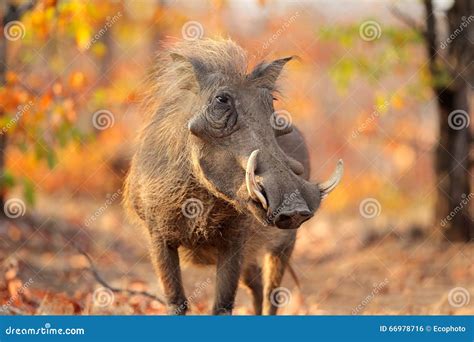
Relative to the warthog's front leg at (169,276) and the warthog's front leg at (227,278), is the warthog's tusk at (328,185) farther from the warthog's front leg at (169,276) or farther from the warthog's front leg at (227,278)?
the warthog's front leg at (169,276)

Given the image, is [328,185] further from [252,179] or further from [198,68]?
[198,68]

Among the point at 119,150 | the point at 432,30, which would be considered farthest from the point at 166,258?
the point at 119,150

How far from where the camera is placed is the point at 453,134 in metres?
10.4

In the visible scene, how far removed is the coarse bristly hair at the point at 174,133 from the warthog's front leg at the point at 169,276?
0.19 meters

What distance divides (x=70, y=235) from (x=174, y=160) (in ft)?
18.1

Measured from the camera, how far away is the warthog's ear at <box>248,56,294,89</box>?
5.19m

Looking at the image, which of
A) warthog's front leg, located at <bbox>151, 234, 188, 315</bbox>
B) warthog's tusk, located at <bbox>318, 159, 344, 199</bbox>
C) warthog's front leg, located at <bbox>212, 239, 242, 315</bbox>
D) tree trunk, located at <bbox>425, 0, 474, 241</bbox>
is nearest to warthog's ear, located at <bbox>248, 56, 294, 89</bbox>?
warthog's tusk, located at <bbox>318, 159, 344, 199</bbox>

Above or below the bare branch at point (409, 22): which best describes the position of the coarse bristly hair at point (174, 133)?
below

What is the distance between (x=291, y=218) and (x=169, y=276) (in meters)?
1.45

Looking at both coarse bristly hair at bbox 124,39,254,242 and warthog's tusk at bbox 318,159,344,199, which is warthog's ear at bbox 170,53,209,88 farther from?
warthog's tusk at bbox 318,159,344,199

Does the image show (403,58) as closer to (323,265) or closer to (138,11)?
(323,265)

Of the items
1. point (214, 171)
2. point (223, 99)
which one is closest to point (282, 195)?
point (214, 171)

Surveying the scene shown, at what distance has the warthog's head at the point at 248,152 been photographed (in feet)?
14.5

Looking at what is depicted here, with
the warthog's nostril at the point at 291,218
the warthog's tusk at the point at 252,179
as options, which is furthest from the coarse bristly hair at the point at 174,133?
the warthog's nostril at the point at 291,218
